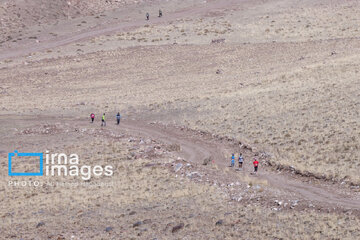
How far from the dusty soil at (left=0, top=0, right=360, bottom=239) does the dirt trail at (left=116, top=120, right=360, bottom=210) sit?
12 cm

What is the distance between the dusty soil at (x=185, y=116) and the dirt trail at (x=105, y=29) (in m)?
Answer: 0.35

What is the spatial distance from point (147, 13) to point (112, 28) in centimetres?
706

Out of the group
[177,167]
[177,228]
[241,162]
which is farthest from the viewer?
[177,167]

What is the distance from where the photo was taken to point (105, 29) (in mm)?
86000

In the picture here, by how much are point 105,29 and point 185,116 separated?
41.1m

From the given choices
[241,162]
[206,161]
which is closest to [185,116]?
[206,161]

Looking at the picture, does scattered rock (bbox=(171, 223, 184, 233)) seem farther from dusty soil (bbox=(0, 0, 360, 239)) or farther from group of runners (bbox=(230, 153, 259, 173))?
group of runners (bbox=(230, 153, 259, 173))

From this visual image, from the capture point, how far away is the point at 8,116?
52.8m

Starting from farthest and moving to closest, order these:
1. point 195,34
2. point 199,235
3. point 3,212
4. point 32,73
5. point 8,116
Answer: point 195,34 → point 32,73 → point 8,116 → point 3,212 → point 199,235

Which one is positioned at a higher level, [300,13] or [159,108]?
[300,13]

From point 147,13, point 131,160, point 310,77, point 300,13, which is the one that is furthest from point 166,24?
point 131,160

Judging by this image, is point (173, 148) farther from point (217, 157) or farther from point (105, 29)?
point (105, 29)

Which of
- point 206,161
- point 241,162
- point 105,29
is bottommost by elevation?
point 206,161

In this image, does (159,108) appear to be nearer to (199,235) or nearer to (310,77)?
(310,77)
